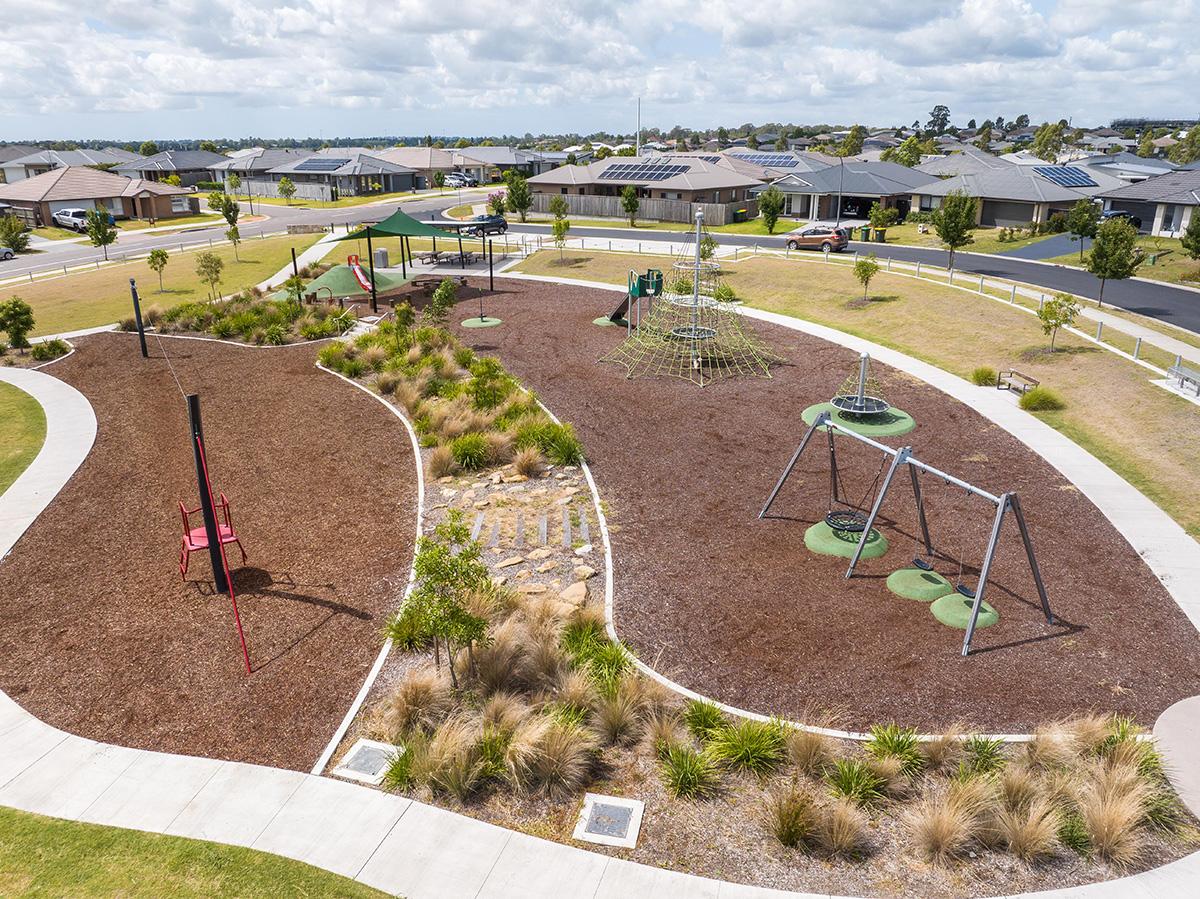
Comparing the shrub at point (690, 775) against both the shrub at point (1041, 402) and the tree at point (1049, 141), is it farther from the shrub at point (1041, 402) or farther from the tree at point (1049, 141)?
the tree at point (1049, 141)

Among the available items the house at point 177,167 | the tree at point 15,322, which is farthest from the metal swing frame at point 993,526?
the house at point 177,167

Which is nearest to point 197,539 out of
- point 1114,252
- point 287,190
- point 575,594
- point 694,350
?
point 575,594

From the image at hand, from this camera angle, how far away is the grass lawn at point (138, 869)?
7.79m

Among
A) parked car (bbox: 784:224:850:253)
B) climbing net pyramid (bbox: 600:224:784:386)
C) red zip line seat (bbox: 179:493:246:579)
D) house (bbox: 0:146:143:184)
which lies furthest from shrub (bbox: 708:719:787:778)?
house (bbox: 0:146:143:184)

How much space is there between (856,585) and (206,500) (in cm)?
1065

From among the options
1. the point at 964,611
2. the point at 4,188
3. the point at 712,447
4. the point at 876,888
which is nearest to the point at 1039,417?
the point at 712,447

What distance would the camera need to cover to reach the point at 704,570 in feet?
46.4

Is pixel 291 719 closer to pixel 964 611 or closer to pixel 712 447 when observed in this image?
pixel 964 611

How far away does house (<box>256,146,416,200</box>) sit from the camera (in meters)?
91.9

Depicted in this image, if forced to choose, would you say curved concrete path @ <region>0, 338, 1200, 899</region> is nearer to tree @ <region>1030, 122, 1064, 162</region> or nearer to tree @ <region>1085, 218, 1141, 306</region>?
tree @ <region>1085, 218, 1141, 306</region>

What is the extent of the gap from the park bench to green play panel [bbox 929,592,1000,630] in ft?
48.6

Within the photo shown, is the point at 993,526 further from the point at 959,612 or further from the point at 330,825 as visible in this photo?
the point at 330,825

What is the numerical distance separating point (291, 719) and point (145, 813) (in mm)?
1896

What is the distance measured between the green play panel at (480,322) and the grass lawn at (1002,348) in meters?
10.2
